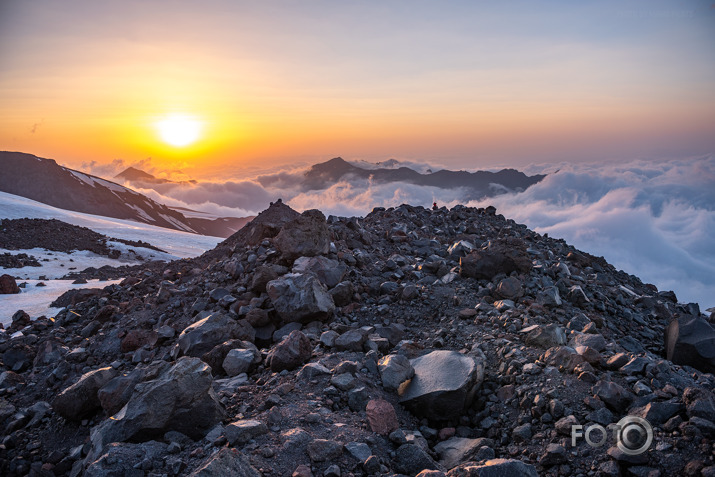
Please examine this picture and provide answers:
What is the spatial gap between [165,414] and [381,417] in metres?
2.30

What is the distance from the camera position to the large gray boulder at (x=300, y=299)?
7.84m

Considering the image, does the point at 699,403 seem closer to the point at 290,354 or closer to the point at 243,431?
the point at 243,431

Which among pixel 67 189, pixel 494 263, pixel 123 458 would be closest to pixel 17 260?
pixel 123 458

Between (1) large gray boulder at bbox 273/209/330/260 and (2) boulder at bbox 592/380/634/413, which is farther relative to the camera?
(1) large gray boulder at bbox 273/209/330/260

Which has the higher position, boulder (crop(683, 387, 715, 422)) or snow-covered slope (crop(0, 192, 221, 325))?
boulder (crop(683, 387, 715, 422))

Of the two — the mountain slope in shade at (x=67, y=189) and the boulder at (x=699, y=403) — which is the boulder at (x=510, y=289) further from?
the mountain slope in shade at (x=67, y=189)

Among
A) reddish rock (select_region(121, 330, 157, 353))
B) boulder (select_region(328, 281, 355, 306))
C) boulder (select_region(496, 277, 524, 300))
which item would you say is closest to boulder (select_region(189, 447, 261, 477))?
boulder (select_region(328, 281, 355, 306))

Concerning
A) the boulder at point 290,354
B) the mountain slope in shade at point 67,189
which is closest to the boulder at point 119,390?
the boulder at point 290,354

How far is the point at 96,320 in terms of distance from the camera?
9984mm

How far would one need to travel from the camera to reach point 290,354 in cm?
605

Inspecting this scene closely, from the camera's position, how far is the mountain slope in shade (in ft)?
334

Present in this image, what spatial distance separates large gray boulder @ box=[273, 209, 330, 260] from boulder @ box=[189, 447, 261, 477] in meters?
6.17

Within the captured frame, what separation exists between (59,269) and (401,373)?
83.2ft

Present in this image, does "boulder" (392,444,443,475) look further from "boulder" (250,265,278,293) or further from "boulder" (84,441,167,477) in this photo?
"boulder" (250,265,278,293)
